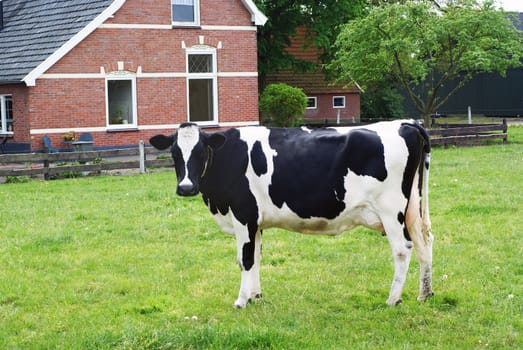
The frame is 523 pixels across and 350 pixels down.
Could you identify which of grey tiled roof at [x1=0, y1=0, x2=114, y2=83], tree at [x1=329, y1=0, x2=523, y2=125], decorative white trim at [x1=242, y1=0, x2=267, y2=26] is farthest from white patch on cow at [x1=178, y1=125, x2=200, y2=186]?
decorative white trim at [x1=242, y1=0, x2=267, y2=26]

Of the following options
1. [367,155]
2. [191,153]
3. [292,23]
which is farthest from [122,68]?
[367,155]

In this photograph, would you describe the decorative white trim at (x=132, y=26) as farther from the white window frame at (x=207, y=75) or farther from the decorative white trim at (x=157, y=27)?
the white window frame at (x=207, y=75)

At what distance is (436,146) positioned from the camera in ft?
87.2

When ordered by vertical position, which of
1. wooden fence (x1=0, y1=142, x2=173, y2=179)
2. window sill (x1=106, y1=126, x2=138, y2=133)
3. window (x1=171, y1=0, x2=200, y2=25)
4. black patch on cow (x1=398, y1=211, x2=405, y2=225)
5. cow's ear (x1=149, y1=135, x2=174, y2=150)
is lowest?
wooden fence (x1=0, y1=142, x2=173, y2=179)

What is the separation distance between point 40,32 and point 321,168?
2074cm

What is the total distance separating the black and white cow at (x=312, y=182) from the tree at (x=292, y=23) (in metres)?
25.6

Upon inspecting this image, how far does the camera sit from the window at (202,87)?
2811 centimetres

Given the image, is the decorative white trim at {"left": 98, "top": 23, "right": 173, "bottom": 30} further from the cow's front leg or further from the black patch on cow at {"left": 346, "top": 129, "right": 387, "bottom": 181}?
the black patch on cow at {"left": 346, "top": 129, "right": 387, "bottom": 181}

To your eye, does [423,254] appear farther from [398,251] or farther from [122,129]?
[122,129]

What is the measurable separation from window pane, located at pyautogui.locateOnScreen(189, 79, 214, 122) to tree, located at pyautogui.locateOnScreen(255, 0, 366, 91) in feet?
17.4

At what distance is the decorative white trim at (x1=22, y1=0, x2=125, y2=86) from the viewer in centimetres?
2412

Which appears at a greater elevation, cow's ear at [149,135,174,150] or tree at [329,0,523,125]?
tree at [329,0,523,125]

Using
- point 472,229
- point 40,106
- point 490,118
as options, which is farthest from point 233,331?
point 490,118

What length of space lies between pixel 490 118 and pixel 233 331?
4158 centimetres
